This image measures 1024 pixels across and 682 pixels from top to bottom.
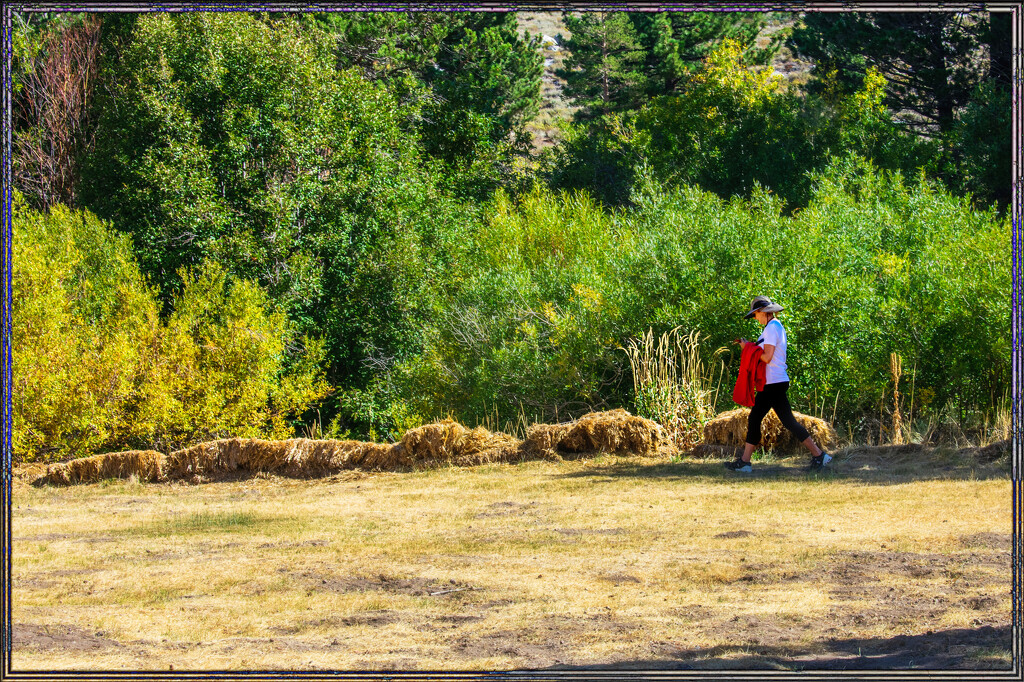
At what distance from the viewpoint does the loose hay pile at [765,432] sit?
1118 centimetres

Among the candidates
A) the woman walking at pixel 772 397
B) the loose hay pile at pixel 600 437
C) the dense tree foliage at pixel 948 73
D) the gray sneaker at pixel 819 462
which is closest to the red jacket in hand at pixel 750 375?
the woman walking at pixel 772 397

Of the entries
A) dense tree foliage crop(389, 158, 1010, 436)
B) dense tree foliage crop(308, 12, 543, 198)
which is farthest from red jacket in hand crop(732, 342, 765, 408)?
dense tree foliage crop(308, 12, 543, 198)

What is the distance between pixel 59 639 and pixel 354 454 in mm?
6191

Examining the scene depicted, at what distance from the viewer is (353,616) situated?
5988 millimetres

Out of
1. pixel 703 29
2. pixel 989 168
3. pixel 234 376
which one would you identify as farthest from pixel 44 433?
pixel 703 29

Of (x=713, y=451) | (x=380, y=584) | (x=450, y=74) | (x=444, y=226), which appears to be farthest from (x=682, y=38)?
(x=380, y=584)

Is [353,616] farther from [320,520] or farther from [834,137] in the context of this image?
[834,137]

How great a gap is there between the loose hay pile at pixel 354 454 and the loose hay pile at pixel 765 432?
23.8 inches

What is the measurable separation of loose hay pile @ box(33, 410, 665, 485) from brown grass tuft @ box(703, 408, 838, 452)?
24.3 inches

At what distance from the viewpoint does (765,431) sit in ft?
37.0

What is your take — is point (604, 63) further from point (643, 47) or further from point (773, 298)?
point (773, 298)

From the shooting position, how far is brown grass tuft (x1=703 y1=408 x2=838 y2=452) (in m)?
11.2

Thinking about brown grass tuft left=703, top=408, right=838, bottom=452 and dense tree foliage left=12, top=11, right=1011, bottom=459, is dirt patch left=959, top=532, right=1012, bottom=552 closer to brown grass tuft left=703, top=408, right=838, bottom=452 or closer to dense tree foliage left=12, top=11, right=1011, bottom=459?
brown grass tuft left=703, top=408, right=838, bottom=452

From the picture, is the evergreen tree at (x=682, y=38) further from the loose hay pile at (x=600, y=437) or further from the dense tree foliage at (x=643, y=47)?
the loose hay pile at (x=600, y=437)
